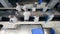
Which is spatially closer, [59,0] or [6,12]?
[59,0]

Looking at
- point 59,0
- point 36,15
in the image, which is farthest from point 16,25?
point 59,0

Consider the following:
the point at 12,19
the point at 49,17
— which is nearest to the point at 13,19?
the point at 12,19

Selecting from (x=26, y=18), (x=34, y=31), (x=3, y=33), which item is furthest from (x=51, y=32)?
(x=3, y=33)

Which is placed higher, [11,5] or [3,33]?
[11,5]

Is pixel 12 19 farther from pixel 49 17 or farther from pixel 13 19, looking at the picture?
pixel 49 17

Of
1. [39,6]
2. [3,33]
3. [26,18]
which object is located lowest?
[3,33]

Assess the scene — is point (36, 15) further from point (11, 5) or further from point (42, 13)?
point (11, 5)

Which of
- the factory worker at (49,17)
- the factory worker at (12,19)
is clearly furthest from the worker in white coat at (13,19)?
the factory worker at (49,17)

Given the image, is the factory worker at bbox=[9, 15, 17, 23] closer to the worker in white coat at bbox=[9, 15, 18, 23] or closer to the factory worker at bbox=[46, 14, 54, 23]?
the worker in white coat at bbox=[9, 15, 18, 23]

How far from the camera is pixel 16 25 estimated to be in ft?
3.69

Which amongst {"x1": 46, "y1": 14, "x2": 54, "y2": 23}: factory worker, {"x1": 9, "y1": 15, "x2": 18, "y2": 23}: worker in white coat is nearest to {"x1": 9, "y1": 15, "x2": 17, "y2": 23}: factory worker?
{"x1": 9, "y1": 15, "x2": 18, "y2": 23}: worker in white coat

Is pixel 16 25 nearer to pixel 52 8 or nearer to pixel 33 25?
pixel 33 25

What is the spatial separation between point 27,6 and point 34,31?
250mm

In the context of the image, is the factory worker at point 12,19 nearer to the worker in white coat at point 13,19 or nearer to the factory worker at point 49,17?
the worker in white coat at point 13,19
